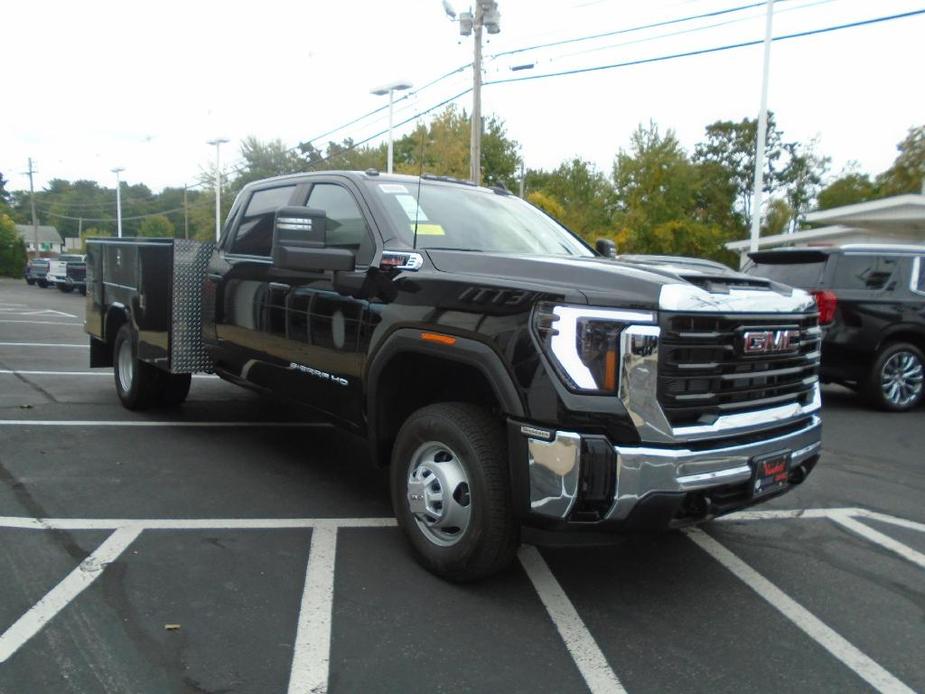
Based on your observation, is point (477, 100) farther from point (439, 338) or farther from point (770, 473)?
point (770, 473)

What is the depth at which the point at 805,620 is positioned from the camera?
3.39 metres

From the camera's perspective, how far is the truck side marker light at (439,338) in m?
3.46

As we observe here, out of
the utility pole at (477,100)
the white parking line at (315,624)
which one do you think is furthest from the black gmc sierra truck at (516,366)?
the utility pole at (477,100)

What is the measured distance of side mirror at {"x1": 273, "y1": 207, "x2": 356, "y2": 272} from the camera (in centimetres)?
395

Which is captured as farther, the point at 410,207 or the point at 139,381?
the point at 139,381

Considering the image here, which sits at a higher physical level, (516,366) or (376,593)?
(516,366)

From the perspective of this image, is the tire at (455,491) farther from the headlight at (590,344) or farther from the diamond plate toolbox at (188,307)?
→ the diamond plate toolbox at (188,307)

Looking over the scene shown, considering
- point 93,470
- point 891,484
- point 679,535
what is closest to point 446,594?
point 679,535

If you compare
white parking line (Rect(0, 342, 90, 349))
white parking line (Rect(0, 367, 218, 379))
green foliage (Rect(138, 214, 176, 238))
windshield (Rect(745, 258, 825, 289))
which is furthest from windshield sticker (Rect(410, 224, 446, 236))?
green foliage (Rect(138, 214, 176, 238))

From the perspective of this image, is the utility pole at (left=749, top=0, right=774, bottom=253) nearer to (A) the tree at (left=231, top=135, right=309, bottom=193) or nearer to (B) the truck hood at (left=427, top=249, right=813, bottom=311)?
(B) the truck hood at (left=427, top=249, right=813, bottom=311)

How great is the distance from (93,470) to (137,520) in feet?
3.79

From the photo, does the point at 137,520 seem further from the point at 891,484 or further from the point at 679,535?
the point at 891,484

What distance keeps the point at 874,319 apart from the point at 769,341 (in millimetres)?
6002

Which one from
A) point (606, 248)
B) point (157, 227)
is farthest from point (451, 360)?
point (157, 227)
